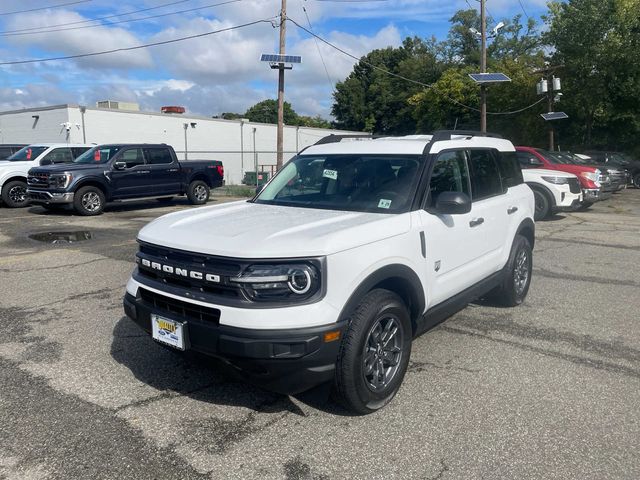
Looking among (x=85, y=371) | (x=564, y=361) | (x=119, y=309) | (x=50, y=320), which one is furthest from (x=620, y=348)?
(x=50, y=320)

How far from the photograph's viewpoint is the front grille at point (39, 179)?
14.0 metres

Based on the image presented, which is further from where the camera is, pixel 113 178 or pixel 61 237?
pixel 113 178

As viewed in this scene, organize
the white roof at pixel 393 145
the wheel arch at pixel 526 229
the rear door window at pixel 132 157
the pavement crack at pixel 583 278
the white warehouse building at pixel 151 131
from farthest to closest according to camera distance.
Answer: the white warehouse building at pixel 151 131 → the rear door window at pixel 132 157 → the pavement crack at pixel 583 278 → the wheel arch at pixel 526 229 → the white roof at pixel 393 145

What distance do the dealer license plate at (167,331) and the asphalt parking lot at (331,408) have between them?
0.21 metres

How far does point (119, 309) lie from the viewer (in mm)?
5902

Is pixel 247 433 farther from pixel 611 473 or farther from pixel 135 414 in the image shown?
pixel 611 473

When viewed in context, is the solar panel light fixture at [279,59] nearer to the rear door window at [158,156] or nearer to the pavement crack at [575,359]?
the rear door window at [158,156]

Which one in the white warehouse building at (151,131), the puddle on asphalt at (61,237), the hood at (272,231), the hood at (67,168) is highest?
the white warehouse building at (151,131)

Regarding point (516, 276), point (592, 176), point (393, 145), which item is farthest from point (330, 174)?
point (592, 176)

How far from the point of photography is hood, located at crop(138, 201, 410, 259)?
10.6ft

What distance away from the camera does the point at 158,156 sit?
15836 mm

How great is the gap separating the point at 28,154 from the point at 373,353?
16427mm

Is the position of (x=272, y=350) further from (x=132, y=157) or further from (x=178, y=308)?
(x=132, y=157)

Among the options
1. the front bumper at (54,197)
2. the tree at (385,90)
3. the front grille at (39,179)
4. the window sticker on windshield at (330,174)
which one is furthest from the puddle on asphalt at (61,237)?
the tree at (385,90)
